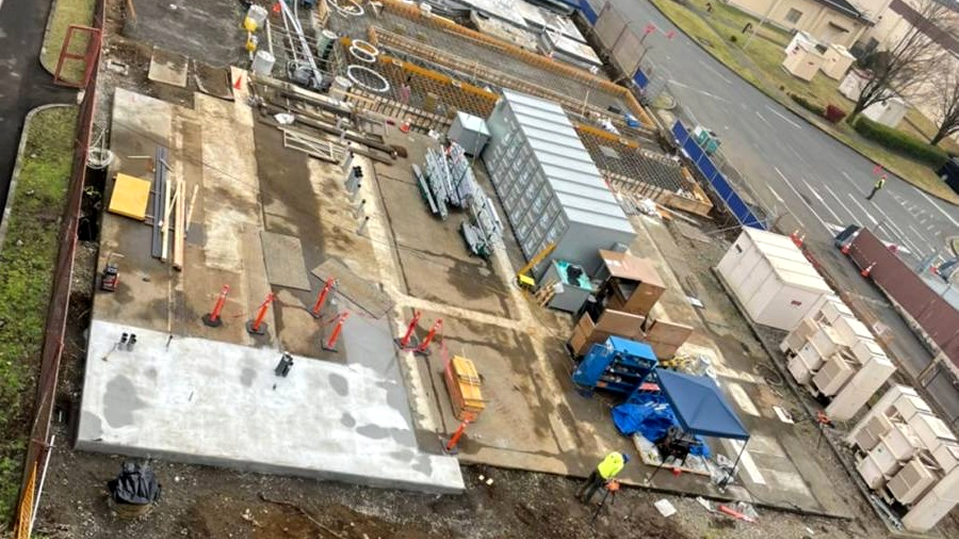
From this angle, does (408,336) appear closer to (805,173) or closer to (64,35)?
(64,35)

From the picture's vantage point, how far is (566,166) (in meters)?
25.2

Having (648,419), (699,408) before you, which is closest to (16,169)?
(648,419)

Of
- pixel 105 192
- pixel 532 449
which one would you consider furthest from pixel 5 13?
pixel 532 449

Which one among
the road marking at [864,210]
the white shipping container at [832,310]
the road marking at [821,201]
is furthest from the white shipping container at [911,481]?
the road marking at [864,210]

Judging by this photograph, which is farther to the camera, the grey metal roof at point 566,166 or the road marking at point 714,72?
the road marking at point 714,72

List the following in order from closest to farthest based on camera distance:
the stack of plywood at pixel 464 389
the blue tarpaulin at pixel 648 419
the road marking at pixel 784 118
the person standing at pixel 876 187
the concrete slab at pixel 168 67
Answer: the stack of plywood at pixel 464 389 < the blue tarpaulin at pixel 648 419 < the concrete slab at pixel 168 67 < the person standing at pixel 876 187 < the road marking at pixel 784 118

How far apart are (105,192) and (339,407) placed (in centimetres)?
831

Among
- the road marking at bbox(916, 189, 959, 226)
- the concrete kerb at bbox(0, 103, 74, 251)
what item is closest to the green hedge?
the road marking at bbox(916, 189, 959, 226)

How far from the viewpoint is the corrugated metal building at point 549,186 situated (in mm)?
23328

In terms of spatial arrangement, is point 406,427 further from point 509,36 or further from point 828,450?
point 509,36

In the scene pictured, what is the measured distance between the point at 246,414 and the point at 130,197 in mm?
6990

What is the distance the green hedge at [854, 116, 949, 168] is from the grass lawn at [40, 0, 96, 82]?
48071mm

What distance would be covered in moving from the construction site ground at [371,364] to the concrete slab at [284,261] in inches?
3.0

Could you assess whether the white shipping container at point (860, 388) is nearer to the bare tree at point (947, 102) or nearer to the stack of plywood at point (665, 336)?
the stack of plywood at point (665, 336)
